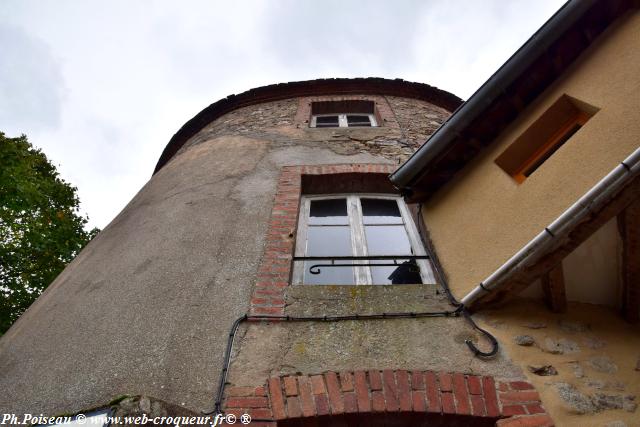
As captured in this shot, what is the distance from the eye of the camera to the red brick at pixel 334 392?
8.43ft

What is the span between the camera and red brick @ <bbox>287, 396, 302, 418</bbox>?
2.55 meters

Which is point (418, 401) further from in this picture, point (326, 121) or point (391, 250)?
point (326, 121)

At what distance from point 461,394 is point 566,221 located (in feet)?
4.57

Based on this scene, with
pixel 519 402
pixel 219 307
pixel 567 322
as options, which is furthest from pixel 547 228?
pixel 219 307

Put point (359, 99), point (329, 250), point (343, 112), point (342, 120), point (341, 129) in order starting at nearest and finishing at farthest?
point (329, 250)
point (341, 129)
point (342, 120)
point (359, 99)
point (343, 112)

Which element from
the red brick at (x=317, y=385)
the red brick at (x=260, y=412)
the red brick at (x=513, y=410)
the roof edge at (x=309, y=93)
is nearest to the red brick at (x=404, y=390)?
the red brick at (x=317, y=385)

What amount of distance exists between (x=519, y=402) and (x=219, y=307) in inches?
88.4

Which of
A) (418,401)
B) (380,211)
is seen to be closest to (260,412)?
(418,401)

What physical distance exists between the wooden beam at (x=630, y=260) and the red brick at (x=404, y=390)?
186 cm

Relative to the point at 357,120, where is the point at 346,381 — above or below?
below

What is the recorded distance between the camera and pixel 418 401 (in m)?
2.61

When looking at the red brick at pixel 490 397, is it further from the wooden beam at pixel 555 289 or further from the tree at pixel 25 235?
the tree at pixel 25 235

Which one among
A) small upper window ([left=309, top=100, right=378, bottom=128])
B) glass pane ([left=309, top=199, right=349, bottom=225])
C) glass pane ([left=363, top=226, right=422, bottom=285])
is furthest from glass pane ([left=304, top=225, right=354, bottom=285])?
small upper window ([left=309, top=100, right=378, bottom=128])

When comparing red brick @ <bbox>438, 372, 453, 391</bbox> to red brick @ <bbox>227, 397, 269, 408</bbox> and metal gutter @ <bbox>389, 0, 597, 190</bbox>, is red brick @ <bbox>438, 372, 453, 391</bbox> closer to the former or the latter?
red brick @ <bbox>227, 397, 269, 408</bbox>
